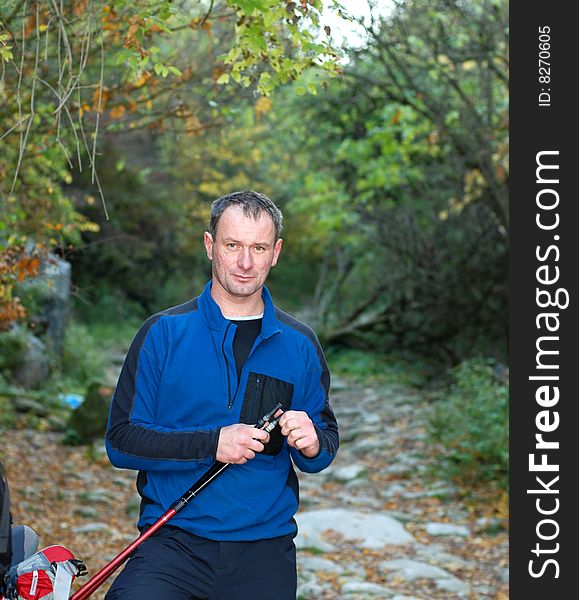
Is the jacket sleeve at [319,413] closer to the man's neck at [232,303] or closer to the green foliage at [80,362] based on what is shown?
the man's neck at [232,303]

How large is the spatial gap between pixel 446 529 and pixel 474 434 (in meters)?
1.83

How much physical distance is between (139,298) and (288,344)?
20.5 meters

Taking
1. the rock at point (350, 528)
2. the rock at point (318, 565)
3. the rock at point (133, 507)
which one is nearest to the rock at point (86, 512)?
the rock at point (133, 507)

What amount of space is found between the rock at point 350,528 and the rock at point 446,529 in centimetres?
28

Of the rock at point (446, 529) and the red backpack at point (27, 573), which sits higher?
the rock at point (446, 529)

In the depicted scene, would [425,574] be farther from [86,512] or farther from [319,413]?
[319,413]

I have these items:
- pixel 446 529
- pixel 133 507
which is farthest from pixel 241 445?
pixel 133 507

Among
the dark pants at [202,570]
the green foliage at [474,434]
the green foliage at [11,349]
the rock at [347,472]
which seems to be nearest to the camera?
the dark pants at [202,570]

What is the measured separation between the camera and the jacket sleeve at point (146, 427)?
3.21m

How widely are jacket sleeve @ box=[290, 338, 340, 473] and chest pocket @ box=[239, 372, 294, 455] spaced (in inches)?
4.4

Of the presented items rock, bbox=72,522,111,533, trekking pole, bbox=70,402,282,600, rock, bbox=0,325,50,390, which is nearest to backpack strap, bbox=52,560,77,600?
trekking pole, bbox=70,402,282,600

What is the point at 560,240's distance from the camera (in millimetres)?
4805

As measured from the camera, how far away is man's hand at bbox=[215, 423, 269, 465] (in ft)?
10.4

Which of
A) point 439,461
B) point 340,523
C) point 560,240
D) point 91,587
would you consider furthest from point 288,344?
point 439,461
